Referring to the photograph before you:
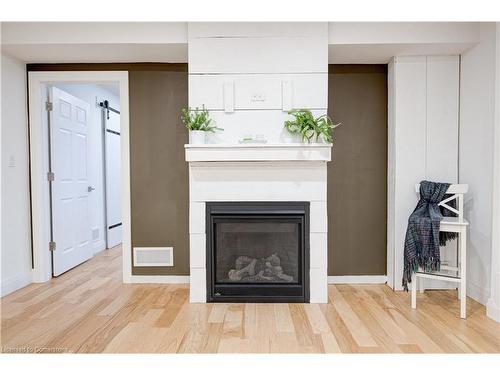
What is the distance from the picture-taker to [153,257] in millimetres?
3652

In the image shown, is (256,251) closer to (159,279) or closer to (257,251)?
(257,251)

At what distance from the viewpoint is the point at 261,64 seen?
3008 mm

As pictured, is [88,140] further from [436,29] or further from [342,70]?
[436,29]

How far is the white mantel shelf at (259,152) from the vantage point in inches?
112

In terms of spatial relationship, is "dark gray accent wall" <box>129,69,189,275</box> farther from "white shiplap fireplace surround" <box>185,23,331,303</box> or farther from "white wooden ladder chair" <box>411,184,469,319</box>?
"white wooden ladder chair" <box>411,184,469,319</box>

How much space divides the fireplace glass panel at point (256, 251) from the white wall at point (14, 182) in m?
1.88

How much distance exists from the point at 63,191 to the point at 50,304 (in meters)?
1.38

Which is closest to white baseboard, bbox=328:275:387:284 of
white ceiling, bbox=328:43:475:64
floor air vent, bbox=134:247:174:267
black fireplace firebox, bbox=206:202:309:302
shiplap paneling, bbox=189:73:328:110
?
black fireplace firebox, bbox=206:202:309:302

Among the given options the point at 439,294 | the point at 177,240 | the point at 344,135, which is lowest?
the point at 439,294

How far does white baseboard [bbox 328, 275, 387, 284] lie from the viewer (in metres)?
3.61

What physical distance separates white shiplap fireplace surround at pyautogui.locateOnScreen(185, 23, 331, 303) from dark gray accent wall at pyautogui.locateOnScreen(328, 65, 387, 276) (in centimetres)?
64

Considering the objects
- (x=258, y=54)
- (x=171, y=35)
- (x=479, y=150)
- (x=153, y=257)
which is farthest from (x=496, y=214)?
(x=153, y=257)

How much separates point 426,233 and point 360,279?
96cm
